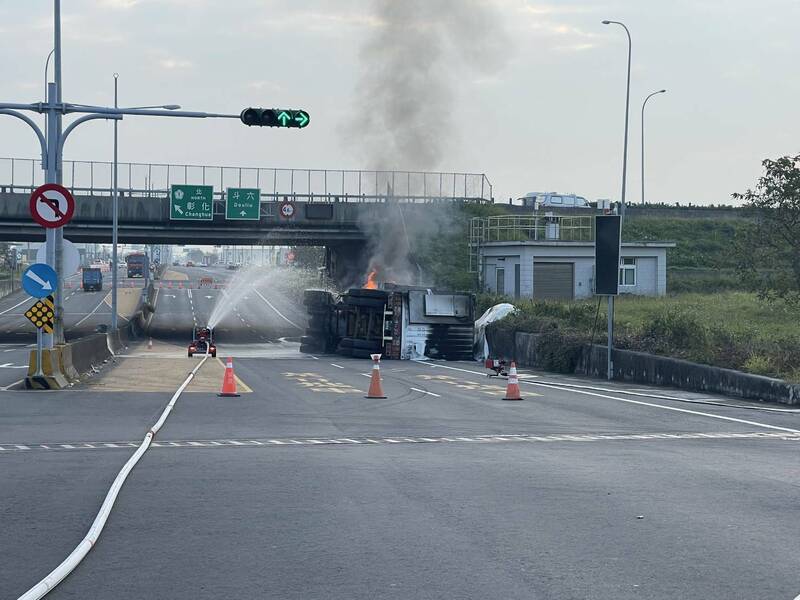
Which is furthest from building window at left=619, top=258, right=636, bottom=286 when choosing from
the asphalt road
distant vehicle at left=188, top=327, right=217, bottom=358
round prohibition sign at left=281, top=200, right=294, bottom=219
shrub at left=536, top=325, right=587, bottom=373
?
the asphalt road

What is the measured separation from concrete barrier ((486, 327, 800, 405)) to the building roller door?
21.7 meters

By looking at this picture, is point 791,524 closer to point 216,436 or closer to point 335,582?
point 335,582

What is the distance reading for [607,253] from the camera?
28.1m

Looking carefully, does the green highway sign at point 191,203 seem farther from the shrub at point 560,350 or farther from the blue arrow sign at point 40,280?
the blue arrow sign at point 40,280

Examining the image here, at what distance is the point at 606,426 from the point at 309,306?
2936 cm

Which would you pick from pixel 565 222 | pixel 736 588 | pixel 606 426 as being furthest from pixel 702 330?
pixel 565 222

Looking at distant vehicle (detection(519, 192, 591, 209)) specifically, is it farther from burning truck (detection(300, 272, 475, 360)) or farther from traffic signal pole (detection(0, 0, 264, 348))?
traffic signal pole (detection(0, 0, 264, 348))

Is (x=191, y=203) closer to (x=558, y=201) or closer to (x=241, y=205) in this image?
(x=241, y=205)

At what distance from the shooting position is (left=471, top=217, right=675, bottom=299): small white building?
5691cm

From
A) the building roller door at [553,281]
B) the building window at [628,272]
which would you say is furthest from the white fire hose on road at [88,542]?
the building window at [628,272]

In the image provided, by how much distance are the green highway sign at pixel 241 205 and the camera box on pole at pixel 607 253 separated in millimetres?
30657

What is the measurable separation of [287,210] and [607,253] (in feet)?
98.6

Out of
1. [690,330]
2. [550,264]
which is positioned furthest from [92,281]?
[690,330]

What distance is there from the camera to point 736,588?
22.7 feet
